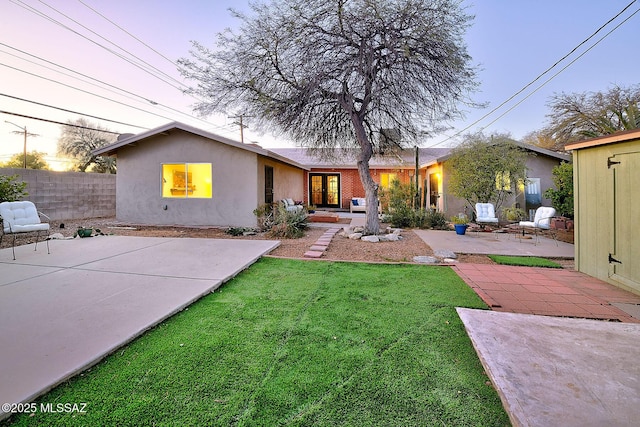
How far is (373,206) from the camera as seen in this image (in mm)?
8219

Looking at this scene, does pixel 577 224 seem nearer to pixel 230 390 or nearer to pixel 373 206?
pixel 373 206

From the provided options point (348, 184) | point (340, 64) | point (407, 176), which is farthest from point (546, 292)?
point (348, 184)

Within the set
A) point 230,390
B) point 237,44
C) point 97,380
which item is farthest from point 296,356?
point 237,44

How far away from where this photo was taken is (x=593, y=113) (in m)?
14.4

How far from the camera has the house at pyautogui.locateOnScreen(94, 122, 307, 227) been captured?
9.44 metres

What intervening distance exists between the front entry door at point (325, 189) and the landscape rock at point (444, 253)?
11065mm

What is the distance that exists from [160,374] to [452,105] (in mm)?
8237

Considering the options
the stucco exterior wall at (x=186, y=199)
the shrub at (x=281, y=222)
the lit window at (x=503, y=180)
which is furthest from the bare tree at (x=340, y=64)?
the lit window at (x=503, y=180)

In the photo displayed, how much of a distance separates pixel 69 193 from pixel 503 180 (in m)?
16.2

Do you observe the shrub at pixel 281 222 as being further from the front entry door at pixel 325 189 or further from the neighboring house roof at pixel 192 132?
the front entry door at pixel 325 189

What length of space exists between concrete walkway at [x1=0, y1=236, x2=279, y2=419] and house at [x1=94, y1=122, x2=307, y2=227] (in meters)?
3.38

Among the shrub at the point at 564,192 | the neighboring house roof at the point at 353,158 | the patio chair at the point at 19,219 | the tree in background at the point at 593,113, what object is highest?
the tree in background at the point at 593,113

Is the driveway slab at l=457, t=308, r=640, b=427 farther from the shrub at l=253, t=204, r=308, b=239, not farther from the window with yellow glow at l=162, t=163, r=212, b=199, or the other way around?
the window with yellow glow at l=162, t=163, r=212, b=199

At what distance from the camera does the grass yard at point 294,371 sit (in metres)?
1.62
